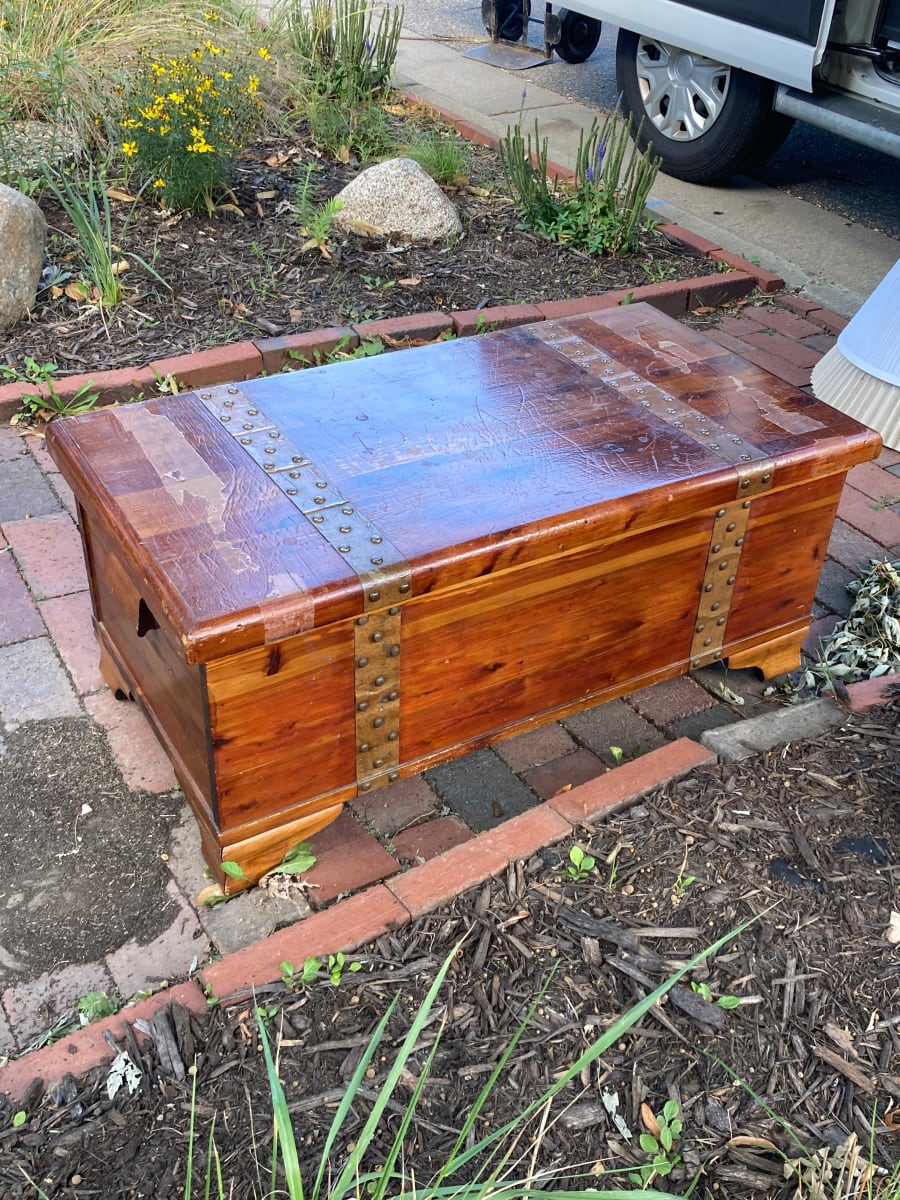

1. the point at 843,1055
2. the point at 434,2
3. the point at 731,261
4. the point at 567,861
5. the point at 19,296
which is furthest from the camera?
the point at 434,2

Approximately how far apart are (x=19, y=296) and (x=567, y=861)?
2996 mm

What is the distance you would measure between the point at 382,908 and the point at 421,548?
2.14ft

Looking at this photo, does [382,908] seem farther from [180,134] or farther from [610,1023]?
[180,134]

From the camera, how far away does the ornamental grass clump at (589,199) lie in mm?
4777

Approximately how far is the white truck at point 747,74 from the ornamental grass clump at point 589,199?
0.77 meters

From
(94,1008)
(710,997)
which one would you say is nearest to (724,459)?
(710,997)

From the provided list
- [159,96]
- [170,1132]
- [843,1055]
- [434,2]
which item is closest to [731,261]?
[159,96]

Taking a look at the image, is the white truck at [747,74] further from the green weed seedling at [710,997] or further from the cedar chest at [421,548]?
the green weed seedling at [710,997]

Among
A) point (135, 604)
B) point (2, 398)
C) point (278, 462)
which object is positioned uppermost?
point (278, 462)

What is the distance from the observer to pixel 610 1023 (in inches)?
72.6

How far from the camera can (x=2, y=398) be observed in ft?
12.0

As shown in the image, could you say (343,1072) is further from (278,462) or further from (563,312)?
(563,312)

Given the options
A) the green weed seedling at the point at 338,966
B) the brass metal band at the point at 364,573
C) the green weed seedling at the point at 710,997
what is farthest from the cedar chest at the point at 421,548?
the green weed seedling at the point at 710,997

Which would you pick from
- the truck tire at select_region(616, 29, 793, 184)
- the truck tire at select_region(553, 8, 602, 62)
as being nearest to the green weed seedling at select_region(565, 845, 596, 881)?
the truck tire at select_region(616, 29, 793, 184)
